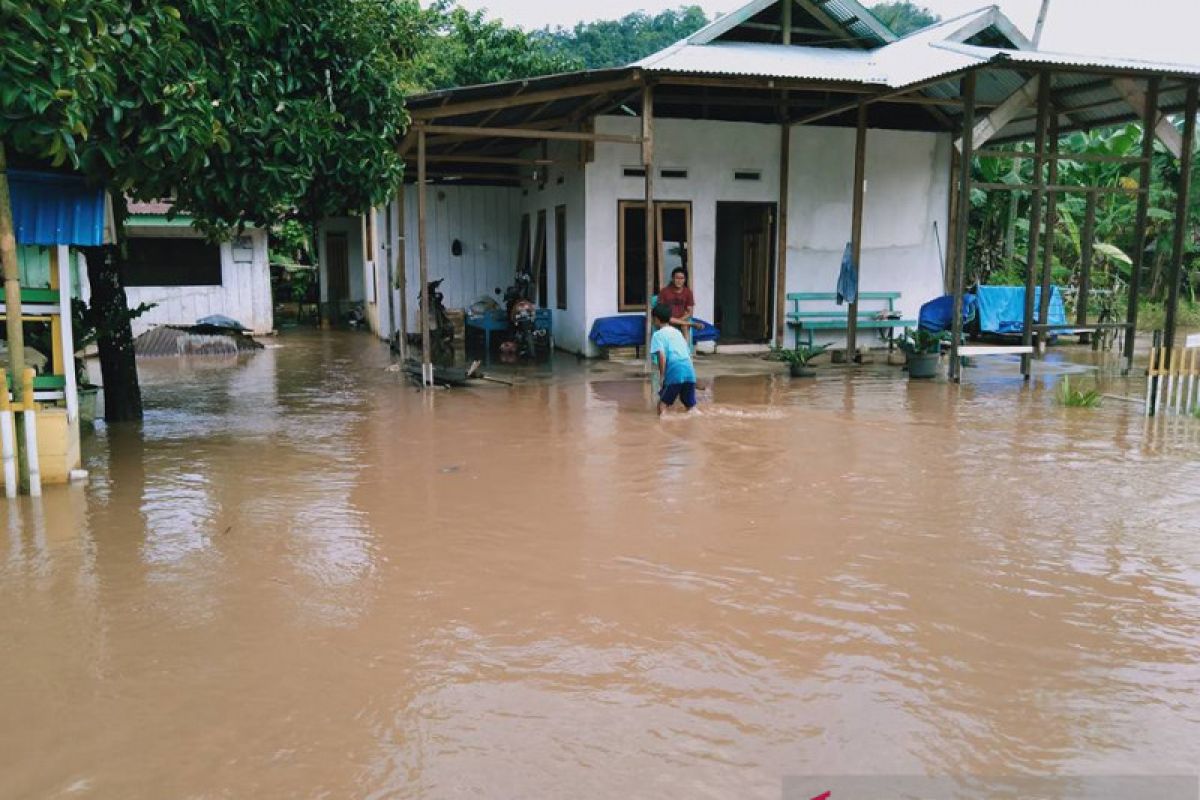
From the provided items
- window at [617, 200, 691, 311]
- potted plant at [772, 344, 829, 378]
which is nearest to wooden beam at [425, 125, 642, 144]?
window at [617, 200, 691, 311]

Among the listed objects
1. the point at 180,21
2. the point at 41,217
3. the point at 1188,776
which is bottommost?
the point at 1188,776

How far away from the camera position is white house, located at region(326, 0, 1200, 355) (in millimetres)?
14148

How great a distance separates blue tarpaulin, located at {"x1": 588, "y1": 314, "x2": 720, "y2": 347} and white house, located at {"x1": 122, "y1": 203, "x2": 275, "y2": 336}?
1026cm

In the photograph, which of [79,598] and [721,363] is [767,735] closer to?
[79,598]

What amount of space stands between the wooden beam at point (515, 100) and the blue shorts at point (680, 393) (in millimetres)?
4325

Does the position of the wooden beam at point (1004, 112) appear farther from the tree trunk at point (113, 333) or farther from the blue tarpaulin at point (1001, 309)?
the tree trunk at point (113, 333)

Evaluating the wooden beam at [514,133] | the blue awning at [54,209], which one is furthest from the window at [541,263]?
the blue awning at [54,209]

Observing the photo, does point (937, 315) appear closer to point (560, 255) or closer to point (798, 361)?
point (798, 361)

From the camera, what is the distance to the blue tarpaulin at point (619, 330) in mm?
14680

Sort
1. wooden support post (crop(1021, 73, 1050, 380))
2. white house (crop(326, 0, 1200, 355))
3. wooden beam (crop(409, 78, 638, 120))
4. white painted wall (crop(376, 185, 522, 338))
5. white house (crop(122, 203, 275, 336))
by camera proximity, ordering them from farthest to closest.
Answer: white house (crop(122, 203, 275, 336))
white painted wall (crop(376, 185, 522, 338))
white house (crop(326, 0, 1200, 355))
wooden support post (crop(1021, 73, 1050, 380))
wooden beam (crop(409, 78, 638, 120))

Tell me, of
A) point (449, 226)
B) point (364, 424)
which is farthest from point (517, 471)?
point (449, 226)

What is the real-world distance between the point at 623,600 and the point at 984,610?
5.95 ft

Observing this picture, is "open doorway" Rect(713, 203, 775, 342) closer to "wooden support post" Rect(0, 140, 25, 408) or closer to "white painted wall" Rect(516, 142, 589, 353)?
"white painted wall" Rect(516, 142, 589, 353)

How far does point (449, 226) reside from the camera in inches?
737
